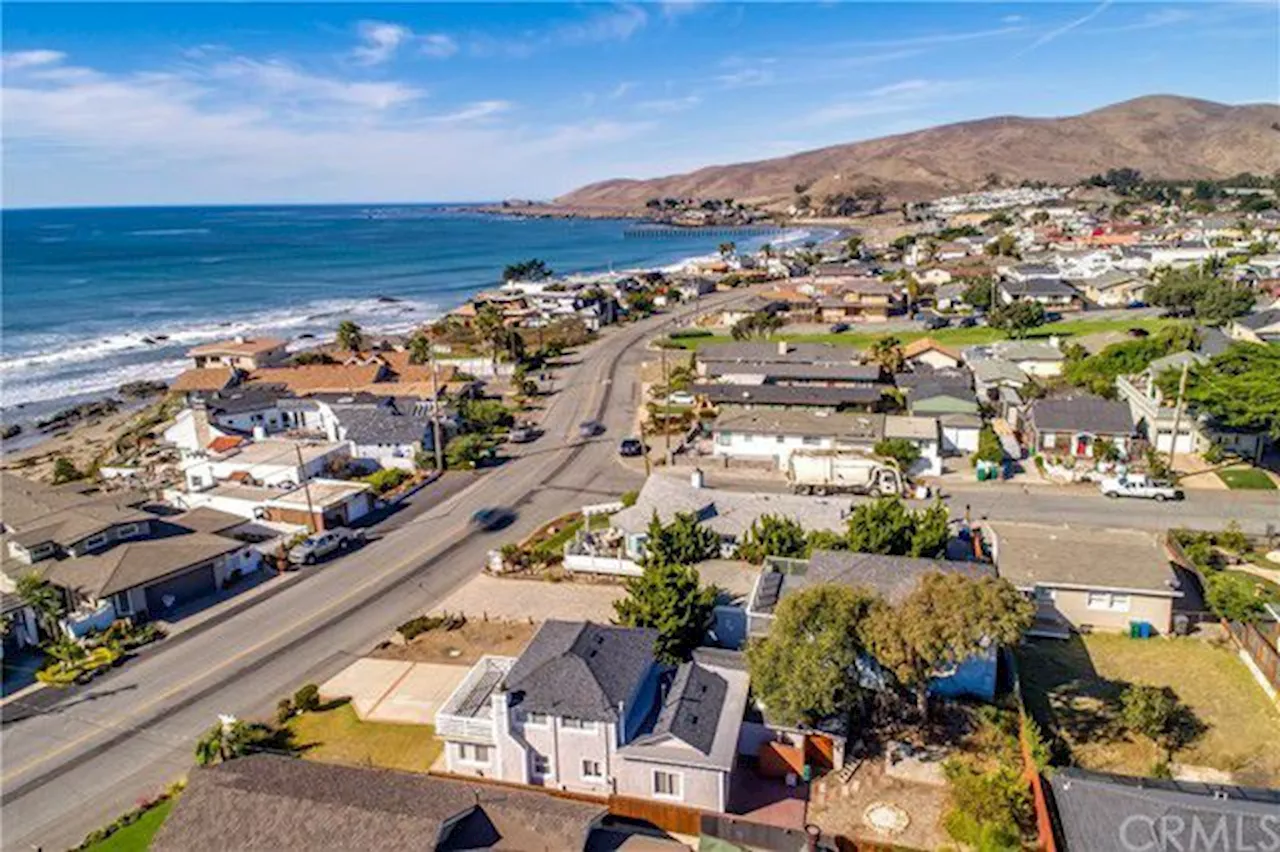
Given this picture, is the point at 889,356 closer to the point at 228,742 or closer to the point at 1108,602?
the point at 1108,602

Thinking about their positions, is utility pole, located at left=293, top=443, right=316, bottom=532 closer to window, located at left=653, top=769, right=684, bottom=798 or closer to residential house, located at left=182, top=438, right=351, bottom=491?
residential house, located at left=182, top=438, right=351, bottom=491

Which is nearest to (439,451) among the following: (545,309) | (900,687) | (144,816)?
(144,816)

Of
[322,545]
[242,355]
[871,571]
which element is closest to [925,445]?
[871,571]

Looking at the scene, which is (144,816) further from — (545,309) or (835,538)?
(545,309)

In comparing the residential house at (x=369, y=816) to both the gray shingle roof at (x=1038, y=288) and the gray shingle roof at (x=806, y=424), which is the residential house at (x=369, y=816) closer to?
the gray shingle roof at (x=806, y=424)

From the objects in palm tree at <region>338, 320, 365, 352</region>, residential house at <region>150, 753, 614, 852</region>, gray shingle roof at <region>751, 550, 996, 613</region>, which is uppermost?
palm tree at <region>338, 320, 365, 352</region>

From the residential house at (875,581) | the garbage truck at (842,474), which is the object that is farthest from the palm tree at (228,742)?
the garbage truck at (842,474)

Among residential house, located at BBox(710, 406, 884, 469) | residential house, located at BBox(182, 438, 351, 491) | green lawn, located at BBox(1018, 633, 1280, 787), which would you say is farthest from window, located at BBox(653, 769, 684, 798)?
residential house, located at BBox(182, 438, 351, 491)
